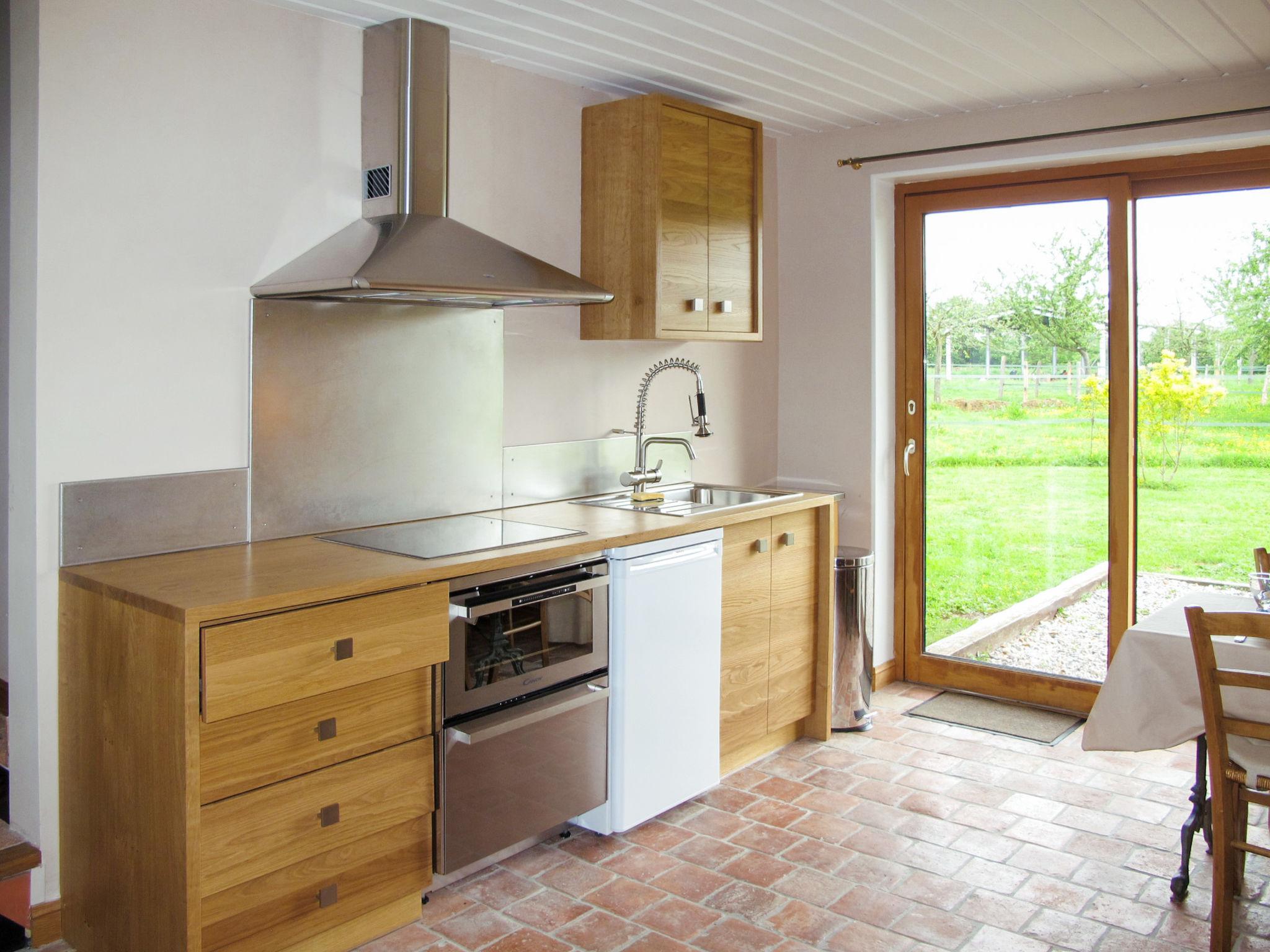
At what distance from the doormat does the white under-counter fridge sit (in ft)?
4.25

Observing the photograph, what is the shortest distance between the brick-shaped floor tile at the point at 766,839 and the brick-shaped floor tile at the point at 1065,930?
714mm

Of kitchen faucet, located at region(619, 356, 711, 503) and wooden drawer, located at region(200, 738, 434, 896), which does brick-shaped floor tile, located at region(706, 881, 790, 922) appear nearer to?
wooden drawer, located at region(200, 738, 434, 896)

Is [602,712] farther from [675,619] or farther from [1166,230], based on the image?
[1166,230]

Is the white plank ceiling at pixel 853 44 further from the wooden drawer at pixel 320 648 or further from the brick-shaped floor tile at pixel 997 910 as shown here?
the brick-shaped floor tile at pixel 997 910

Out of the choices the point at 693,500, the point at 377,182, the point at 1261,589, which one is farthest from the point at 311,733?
the point at 1261,589

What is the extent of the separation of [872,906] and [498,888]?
0.99 metres

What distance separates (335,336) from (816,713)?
2232mm

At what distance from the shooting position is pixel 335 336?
9.89 ft

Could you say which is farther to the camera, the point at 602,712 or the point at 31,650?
the point at 602,712

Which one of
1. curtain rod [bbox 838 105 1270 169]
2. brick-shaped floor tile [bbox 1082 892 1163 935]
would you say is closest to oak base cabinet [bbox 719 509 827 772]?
brick-shaped floor tile [bbox 1082 892 1163 935]

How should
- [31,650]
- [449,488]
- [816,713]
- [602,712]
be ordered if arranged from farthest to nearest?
1. [816,713]
2. [449,488]
3. [602,712]
4. [31,650]

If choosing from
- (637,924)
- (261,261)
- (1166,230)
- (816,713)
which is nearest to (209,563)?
(261,261)

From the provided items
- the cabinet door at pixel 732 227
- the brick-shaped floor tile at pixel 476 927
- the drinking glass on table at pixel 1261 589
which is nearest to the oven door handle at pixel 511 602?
the brick-shaped floor tile at pixel 476 927

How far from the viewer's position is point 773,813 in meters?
3.33
